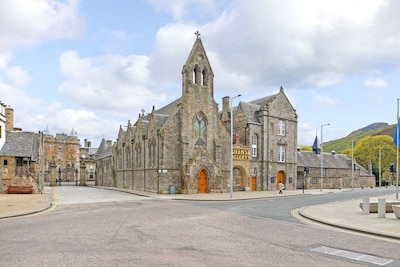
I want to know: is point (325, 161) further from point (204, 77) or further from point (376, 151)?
point (376, 151)

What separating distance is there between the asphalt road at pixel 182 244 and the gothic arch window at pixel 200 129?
23.3 metres

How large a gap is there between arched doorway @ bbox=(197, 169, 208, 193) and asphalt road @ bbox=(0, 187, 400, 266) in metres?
21.9

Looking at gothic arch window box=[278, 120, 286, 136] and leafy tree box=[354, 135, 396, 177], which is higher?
gothic arch window box=[278, 120, 286, 136]

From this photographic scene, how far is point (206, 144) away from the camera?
129 feet

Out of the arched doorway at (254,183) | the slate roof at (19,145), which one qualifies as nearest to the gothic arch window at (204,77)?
the arched doorway at (254,183)

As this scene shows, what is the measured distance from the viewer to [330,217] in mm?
16875

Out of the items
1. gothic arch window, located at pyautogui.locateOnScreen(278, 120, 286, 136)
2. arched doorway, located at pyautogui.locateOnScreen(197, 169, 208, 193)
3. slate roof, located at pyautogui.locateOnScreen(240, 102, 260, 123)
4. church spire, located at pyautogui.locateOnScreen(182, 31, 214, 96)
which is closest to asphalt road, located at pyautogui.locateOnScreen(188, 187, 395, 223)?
arched doorway, located at pyautogui.locateOnScreen(197, 169, 208, 193)

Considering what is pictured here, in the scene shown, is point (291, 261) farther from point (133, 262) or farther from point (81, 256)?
point (81, 256)

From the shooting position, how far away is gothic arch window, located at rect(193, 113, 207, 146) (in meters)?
38.6

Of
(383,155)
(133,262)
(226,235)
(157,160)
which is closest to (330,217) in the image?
(226,235)

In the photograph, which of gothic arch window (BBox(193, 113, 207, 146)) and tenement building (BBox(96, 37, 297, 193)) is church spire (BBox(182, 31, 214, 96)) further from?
gothic arch window (BBox(193, 113, 207, 146))

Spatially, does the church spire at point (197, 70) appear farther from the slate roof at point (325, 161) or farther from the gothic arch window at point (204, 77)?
the slate roof at point (325, 161)

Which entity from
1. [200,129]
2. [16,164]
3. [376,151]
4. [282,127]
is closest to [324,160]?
[282,127]

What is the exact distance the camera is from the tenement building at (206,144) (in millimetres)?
36719
